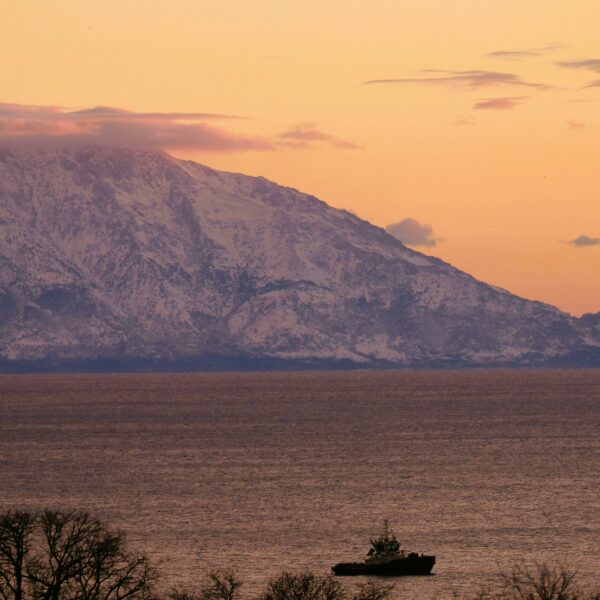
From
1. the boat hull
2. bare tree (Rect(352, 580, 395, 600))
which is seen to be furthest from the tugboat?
bare tree (Rect(352, 580, 395, 600))

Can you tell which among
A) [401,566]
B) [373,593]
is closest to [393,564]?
[401,566]

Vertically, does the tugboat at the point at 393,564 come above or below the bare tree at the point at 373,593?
below

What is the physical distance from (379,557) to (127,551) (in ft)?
66.6

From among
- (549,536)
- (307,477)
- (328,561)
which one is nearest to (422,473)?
(307,477)

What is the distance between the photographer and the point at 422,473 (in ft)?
644

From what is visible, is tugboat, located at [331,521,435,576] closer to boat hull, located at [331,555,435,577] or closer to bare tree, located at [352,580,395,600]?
boat hull, located at [331,555,435,577]

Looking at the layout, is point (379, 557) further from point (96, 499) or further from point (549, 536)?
point (96, 499)

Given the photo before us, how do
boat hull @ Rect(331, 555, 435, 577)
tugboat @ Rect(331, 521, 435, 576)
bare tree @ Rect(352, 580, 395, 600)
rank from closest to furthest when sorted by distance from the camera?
bare tree @ Rect(352, 580, 395, 600)
tugboat @ Rect(331, 521, 435, 576)
boat hull @ Rect(331, 555, 435, 577)

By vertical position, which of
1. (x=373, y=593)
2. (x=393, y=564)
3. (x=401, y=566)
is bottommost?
(x=401, y=566)

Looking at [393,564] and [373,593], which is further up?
[373,593]

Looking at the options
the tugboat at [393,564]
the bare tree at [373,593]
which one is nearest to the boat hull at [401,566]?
the tugboat at [393,564]

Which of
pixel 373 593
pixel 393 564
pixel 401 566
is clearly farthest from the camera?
pixel 393 564

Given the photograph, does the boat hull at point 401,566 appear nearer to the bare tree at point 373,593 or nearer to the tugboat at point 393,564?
the tugboat at point 393,564

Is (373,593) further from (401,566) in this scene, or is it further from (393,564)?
(393,564)
